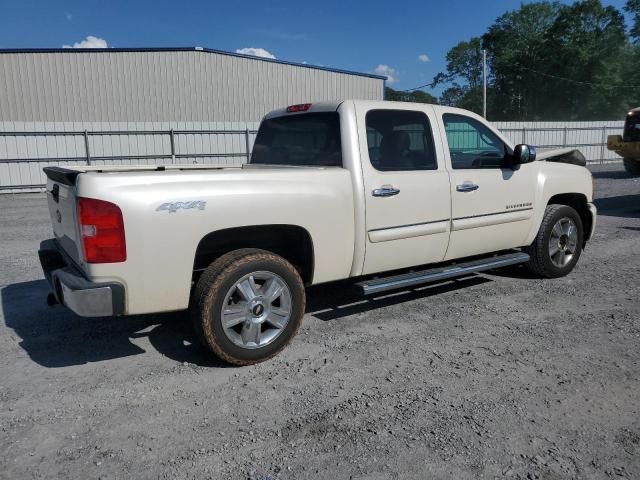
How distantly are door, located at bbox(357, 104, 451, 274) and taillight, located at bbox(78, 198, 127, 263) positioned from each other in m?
1.87

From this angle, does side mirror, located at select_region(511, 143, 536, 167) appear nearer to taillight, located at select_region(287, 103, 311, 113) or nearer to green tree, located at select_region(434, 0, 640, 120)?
taillight, located at select_region(287, 103, 311, 113)

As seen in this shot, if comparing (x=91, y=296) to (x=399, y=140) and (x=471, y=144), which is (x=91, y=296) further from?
(x=471, y=144)

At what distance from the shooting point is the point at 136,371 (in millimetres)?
3760

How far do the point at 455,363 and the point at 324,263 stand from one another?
1.20 meters

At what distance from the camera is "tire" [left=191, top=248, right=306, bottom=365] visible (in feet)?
11.8

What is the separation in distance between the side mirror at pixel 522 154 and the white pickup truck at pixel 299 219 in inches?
0.5

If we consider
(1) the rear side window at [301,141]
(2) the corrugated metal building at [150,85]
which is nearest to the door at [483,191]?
(1) the rear side window at [301,141]

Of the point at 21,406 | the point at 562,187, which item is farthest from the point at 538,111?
the point at 21,406

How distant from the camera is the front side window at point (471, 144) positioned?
16.2 ft

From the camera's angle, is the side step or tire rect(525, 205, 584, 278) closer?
the side step

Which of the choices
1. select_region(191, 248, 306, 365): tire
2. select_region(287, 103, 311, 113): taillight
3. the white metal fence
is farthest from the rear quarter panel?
the white metal fence

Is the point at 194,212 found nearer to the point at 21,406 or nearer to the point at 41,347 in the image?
the point at 21,406

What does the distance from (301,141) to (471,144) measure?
163cm

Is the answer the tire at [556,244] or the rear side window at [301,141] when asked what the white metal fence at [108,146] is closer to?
the rear side window at [301,141]
